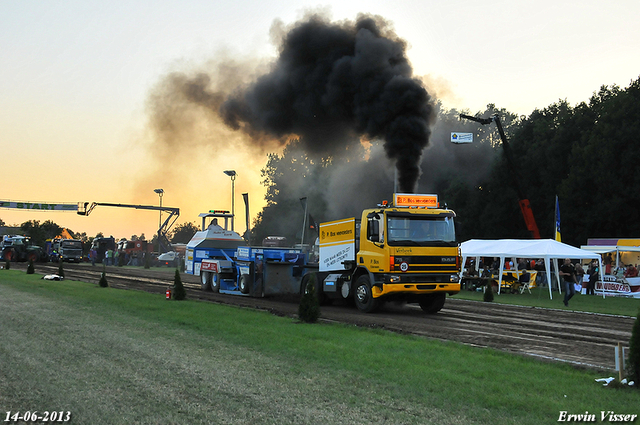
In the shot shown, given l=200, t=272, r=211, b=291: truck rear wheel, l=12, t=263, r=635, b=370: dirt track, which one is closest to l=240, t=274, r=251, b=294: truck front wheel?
l=12, t=263, r=635, b=370: dirt track

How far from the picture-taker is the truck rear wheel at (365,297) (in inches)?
617

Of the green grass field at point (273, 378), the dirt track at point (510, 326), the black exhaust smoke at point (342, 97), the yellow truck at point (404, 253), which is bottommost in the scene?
the dirt track at point (510, 326)

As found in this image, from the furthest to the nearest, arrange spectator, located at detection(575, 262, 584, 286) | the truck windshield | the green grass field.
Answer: spectator, located at detection(575, 262, 584, 286) < the truck windshield < the green grass field

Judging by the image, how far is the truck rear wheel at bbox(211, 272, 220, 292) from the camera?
23184 millimetres

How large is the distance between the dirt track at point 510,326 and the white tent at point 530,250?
6497mm

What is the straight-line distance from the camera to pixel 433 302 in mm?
16703

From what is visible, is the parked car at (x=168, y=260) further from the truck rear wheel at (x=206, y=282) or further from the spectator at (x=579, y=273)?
the spectator at (x=579, y=273)

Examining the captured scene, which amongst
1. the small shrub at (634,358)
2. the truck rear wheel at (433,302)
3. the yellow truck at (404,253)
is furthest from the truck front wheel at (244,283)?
the small shrub at (634,358)

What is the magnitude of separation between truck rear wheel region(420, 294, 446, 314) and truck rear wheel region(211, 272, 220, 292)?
31.7ft

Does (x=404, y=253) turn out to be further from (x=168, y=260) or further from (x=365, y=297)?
(x=168, y=260)

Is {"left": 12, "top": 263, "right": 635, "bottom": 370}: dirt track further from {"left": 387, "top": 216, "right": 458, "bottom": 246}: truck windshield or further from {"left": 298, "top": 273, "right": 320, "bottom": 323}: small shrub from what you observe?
{"left": 387, "top": 216, "right": 458, "bottom": 246}: truck windshield

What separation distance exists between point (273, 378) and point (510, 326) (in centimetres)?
841

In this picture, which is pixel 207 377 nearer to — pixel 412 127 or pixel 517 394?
pixel 517 394

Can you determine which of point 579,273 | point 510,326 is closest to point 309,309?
point 510,326
